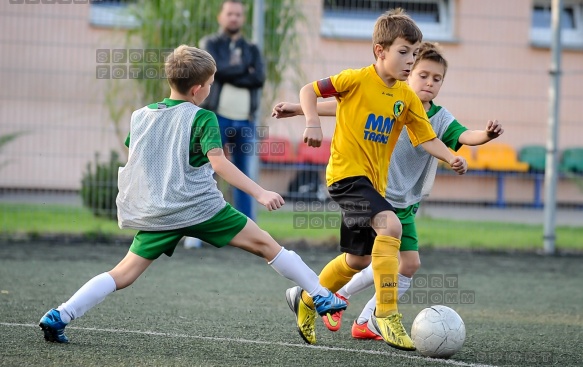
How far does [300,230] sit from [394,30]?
578cm

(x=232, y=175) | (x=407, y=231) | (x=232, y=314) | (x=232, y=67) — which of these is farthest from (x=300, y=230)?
(x=232, y=175)

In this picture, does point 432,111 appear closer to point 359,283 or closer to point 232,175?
point 359,283

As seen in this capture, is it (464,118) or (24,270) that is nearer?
(24,270)

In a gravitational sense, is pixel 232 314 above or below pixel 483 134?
below

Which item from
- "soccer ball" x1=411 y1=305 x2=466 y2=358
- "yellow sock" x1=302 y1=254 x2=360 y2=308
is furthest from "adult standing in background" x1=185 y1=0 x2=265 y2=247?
"soccer ball" x1=411 y1=305 x2=466 y2=358

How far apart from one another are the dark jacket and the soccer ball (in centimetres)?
477

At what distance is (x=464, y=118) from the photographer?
9867 millimetres

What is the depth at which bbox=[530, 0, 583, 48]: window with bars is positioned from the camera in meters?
10.0

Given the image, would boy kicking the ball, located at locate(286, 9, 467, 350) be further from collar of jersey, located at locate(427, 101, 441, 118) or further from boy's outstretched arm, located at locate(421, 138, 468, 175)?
collar of jersey, located at locate(427, 101, 441, 118)

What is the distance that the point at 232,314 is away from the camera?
5.68 meters

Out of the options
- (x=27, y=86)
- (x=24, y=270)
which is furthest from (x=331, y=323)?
(x=27, y=86)

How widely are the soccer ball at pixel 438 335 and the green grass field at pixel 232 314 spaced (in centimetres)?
6

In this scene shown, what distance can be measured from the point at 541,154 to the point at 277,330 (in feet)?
19.3

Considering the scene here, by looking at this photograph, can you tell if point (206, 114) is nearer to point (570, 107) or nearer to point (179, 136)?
point (179, 136)
